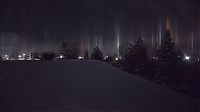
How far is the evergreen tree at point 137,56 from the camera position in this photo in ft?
173

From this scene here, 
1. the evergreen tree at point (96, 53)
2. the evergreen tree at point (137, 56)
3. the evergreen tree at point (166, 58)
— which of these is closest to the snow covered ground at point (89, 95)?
the evergreen tree at point (166, 58)

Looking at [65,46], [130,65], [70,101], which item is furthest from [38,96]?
[65,46]

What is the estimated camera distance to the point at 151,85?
16.7 m

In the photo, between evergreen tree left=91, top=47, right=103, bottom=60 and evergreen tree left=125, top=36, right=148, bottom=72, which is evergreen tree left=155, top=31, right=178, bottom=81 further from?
evergreen tree left=91, top=47, right=103, bottom=60

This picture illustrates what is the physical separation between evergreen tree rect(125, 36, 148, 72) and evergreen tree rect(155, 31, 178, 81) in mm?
7857

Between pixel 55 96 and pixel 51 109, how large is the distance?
2.35m

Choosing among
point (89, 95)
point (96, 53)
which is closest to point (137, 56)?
point (96, 53)

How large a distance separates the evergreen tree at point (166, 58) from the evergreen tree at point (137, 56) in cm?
786

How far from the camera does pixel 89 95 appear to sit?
45.8ft

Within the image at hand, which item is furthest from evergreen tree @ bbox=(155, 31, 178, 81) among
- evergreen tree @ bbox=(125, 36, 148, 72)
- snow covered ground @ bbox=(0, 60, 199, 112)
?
snow covered ground @ bbox=(0, 60, 199, 112)

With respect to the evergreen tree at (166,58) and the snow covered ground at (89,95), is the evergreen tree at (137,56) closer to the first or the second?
the evergreen tree at (166,58)

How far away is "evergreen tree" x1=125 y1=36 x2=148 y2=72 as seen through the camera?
2071 inches

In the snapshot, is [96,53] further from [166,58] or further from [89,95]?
[89,95]

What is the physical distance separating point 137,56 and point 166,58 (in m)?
12.5
